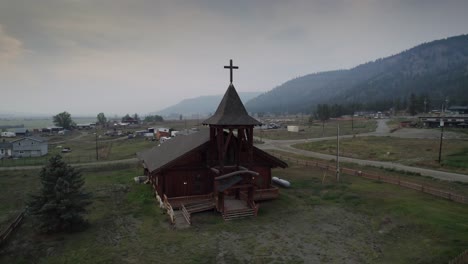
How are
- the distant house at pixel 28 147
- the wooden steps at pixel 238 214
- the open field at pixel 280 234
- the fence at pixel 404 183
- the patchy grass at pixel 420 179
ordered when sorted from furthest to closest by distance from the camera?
the distant house at pixel 28 147, the patchy grass at pixel 420 179, the fence at pixel 404 183, the wooden steps at pixel 238 214, the open field at pixel 280 234

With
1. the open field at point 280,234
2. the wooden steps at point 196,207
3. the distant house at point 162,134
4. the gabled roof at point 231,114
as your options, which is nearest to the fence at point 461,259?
the open field at point 280,234

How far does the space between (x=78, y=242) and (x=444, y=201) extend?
31.8 metres

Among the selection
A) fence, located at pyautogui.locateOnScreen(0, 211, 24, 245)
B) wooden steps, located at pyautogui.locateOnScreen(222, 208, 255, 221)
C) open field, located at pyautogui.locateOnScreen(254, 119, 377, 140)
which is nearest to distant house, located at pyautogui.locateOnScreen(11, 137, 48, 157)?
fence, located at pyautogui.locateOnScreen(0, 211, 24, 245)

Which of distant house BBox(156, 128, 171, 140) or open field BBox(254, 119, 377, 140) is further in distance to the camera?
open field BBox(254, 119, 377, 140)

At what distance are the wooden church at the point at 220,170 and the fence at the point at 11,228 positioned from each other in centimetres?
1140

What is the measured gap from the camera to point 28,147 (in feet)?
241

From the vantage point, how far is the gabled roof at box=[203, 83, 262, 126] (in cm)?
2808

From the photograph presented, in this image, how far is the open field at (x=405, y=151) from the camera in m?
48.6

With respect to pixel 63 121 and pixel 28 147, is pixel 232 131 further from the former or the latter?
pixel 63 121

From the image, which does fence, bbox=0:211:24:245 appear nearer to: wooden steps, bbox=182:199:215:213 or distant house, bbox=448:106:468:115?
wooden steps, bbox=182:199:215:213

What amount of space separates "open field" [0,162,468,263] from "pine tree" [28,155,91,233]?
93 centimetres

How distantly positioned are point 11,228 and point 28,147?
58.3 metres

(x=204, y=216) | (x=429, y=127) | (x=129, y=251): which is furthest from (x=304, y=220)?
(x=429, y=127)

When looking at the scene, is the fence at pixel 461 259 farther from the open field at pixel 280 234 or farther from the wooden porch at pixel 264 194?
the wooden porch at pixel 264 194
